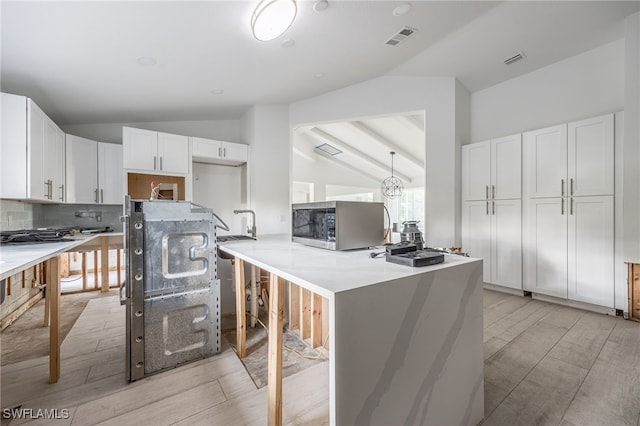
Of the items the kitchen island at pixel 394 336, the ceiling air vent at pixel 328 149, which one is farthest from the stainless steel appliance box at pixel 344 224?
the ceiling air vent at pixel 328 149

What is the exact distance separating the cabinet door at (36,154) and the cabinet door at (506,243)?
16.2 ft

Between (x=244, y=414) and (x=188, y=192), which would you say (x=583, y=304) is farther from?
(x=188, y=192)

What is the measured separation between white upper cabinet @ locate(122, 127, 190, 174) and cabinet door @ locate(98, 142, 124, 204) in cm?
53

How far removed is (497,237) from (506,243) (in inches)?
4.6

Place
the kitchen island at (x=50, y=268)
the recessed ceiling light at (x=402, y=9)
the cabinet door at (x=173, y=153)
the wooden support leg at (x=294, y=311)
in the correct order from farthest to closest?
the cabinet door at (x=173, y=153), the wooden support leg at (x=294, y=311), the recessed ceiling light at (x=402, y=9), the kitchen island at (x=50, y=268)

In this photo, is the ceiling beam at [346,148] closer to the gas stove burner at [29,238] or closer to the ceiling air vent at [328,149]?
the ceiling air vent at [328,149]

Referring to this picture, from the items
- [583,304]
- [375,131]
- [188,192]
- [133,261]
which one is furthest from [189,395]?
[375,131]

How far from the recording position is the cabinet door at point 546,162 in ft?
9.23

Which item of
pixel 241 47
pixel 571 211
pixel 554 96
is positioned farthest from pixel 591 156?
pixel 241 47

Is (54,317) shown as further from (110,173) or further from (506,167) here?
(506,167)

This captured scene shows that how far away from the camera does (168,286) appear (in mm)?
1719

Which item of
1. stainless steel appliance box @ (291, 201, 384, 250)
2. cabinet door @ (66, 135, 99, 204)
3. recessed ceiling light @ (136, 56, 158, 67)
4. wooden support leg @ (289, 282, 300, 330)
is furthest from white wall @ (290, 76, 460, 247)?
cabinet door @ (66, 135, 99, 204)

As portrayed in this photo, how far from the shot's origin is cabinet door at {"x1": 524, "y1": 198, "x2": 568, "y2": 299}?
283 cm

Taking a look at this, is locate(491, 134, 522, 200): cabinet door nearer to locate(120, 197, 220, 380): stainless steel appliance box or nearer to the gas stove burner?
locate(120, 197, 220, 380): stainless steel appliance box
